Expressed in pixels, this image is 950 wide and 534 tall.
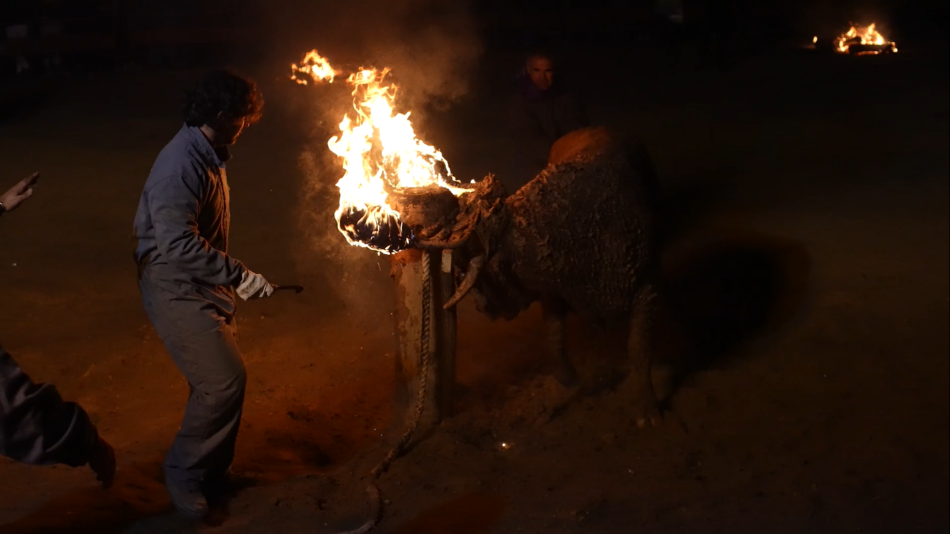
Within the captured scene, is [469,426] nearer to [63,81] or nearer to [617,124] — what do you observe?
[617,124]

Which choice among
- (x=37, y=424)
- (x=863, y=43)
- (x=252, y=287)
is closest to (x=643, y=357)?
(x=252, y=287)

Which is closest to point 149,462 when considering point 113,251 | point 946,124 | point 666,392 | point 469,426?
point 469,426

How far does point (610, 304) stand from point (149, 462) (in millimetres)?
2923

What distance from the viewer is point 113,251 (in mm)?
8273

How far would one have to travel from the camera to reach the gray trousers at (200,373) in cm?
394

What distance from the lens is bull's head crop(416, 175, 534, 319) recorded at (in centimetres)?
491

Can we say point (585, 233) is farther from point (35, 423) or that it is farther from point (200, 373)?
point (35, 423)

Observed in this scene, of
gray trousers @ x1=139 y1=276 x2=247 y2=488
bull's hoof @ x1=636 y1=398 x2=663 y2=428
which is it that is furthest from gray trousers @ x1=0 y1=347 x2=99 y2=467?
bull's hoof @ x1=636 y1=398 x2=663 y2=428

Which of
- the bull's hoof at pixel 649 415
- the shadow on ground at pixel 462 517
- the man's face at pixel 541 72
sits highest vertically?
the man's face at pixel 541 72

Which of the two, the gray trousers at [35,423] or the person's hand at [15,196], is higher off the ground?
the person's hand at [15,196]

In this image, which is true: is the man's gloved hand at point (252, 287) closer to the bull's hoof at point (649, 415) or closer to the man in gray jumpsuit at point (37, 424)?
the man in gray jumpsuit at point (37, 424)

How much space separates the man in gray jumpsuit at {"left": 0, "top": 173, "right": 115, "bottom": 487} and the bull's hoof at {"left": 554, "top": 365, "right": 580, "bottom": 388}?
333 centimetres

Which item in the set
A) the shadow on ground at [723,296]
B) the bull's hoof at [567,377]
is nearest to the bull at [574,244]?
the bull's hoof at [567,377]

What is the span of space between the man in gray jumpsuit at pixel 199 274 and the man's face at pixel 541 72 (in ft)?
9.85
